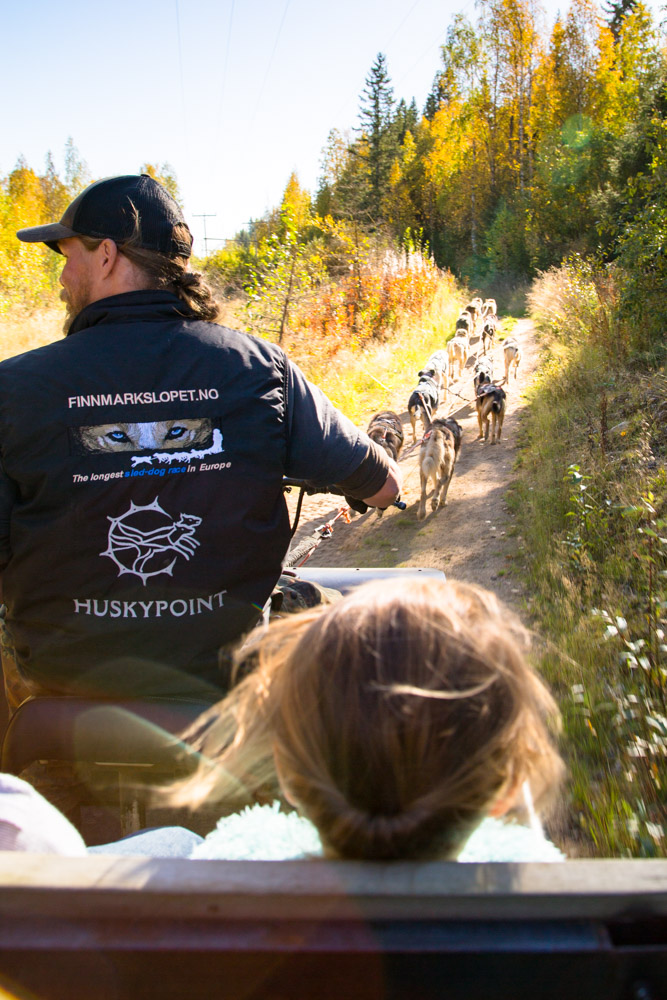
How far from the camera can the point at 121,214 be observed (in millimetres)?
2156

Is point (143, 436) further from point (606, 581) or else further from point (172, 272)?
point (606, 581)

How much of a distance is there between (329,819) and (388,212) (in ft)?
171

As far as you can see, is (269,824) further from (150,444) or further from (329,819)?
(150,444)

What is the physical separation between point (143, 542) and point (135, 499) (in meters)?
0.13

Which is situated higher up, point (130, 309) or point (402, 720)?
point (130, 309)

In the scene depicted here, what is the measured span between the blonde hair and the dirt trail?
4282 millimetres

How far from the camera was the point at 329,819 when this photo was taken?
3.51 ft

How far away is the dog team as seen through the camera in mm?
8609

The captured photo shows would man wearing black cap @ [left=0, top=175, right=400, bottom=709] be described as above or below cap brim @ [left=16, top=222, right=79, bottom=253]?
below

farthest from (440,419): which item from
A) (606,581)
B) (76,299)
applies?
(76,299)

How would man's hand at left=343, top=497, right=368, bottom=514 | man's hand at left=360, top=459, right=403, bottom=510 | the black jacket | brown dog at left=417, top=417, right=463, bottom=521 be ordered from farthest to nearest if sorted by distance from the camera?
brown dog at left=417, top=417, right=463, bottom=521 → man's hand at left=343, top=497, right=368, bottom=514 → man's hand at left=360, top=459, right=403, bottom=510 → the black jacket

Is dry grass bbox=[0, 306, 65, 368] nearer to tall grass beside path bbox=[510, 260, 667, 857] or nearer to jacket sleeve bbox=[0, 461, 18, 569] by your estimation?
tall grass beside path bbox=[510, 260, 667, 857]

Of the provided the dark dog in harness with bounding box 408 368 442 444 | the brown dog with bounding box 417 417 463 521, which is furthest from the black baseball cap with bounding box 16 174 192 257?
the dark dog in harness with bounding box 408 368 442 444

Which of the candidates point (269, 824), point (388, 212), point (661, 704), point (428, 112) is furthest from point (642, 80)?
point (428, 112)
